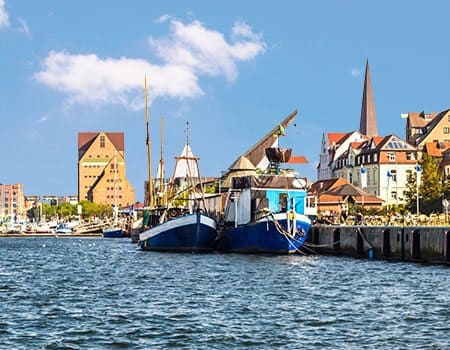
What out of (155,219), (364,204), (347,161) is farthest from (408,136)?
(155,219)

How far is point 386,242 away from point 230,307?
3201 centimetres

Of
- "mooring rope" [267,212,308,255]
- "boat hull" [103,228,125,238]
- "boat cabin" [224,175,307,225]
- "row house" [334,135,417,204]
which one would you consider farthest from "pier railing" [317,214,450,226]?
"boat hull" [103,228,125,238]

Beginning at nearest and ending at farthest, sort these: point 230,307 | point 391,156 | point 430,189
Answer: point 230,307, point 430,189, point 391,156

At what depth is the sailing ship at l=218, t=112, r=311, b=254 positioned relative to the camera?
66.2 m

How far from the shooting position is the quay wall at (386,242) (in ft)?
184

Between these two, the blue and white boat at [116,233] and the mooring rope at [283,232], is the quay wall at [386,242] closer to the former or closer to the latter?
the mooring rope at [283,232]

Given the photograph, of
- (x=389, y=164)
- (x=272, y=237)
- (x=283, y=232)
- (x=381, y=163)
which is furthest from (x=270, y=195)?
(x=389, y=164)

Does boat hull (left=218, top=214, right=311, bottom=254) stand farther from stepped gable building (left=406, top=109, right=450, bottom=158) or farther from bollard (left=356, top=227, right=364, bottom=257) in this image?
stepped gable building (left=406, top=109, right=450, bottom=158)

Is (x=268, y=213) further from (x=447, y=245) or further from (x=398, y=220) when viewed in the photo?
(x=447, y=245)

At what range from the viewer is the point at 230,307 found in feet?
112

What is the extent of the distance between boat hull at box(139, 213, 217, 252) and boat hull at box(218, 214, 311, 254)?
3.64m

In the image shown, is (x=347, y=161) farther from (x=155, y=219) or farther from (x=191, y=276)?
(x=191, y=276)

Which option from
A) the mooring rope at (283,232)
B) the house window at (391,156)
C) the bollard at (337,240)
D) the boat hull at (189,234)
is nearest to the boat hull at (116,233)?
the house window at (391,156)

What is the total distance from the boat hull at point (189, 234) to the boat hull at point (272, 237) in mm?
3642
